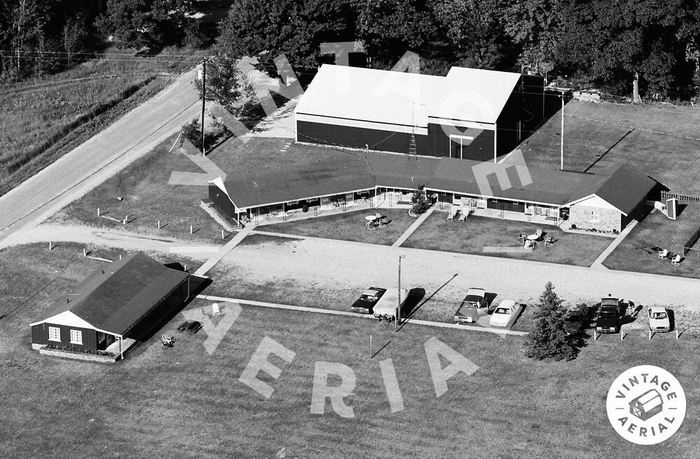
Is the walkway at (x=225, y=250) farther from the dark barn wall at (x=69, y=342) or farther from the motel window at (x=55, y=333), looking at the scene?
the motel window at (x=55, y=333)

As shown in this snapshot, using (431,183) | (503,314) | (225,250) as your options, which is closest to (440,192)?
(431,183)

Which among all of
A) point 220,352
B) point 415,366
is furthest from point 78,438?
point 415,366

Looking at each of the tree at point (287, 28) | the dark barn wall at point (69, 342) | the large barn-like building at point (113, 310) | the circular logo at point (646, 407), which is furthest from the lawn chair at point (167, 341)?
the tree at point (287, 28)

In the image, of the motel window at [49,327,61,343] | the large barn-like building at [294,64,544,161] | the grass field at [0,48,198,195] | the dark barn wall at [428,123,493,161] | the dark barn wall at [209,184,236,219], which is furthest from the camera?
the grass field at [0,48,198,195]

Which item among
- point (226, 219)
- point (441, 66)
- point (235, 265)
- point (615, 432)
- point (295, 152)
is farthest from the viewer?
point (441, 66)

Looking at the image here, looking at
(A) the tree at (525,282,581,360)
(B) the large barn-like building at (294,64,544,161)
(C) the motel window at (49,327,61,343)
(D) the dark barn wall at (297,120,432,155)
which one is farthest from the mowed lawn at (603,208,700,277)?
(C) the motel window at (49,327,61,343)

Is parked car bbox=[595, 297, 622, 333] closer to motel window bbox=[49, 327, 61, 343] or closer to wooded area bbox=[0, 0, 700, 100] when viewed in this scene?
motel window bbox=[49, 327, 61, 343]

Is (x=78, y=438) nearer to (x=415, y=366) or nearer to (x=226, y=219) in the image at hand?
(x=415, y=366)
